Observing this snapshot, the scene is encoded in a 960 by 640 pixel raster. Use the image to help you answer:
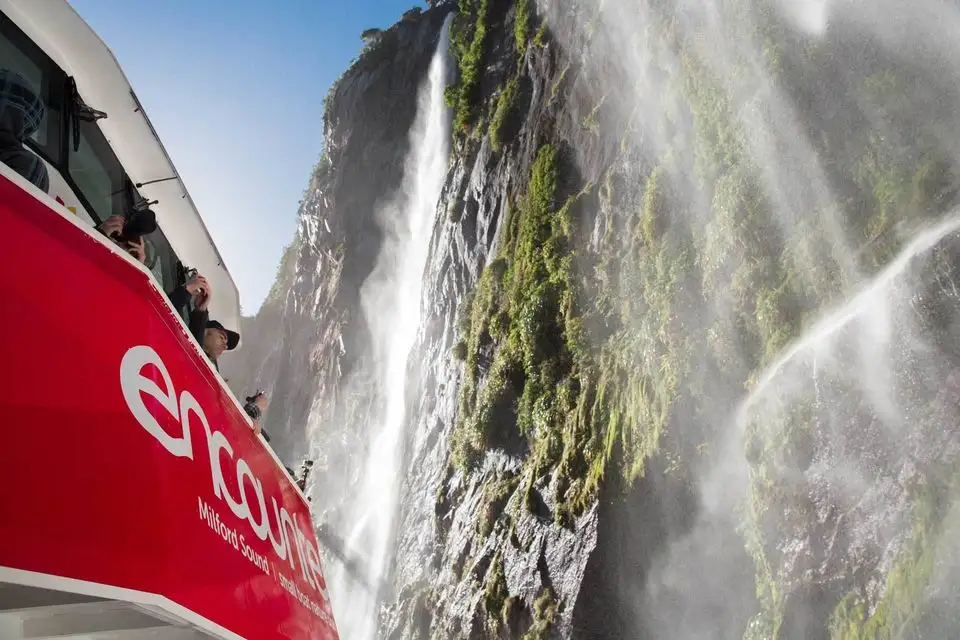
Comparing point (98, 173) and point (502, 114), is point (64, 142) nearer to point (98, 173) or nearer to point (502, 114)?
point (98, 173)

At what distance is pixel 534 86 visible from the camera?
21.7 meters

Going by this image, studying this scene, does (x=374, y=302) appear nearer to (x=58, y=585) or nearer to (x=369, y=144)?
(x=369, y=144)

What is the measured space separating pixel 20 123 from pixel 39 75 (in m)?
0.80

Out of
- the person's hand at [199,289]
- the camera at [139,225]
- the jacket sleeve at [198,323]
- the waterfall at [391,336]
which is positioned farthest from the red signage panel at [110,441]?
the waterfall at [391,336]

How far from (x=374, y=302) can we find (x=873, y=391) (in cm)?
2558

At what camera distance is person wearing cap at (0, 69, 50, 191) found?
3.74 m

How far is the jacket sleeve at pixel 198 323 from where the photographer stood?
17.5ft

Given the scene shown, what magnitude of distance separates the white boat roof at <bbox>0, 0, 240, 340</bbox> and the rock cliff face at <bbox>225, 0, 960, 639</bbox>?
304 inches

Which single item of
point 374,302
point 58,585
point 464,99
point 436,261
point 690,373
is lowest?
point 58,585

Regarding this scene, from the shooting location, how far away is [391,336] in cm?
3084

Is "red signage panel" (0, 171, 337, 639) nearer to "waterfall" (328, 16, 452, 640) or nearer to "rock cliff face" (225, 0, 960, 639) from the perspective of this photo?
"rock cliff face" (225, 0, 960, 639)

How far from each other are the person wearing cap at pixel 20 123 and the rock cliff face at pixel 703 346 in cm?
894

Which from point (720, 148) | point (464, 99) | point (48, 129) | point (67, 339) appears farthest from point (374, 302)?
point (67, 339)

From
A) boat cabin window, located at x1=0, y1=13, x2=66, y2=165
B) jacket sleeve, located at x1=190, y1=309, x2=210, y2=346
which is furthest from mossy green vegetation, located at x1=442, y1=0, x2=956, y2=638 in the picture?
boat cabin window, located at x1=0, y1=13, x2=66, y2=165
